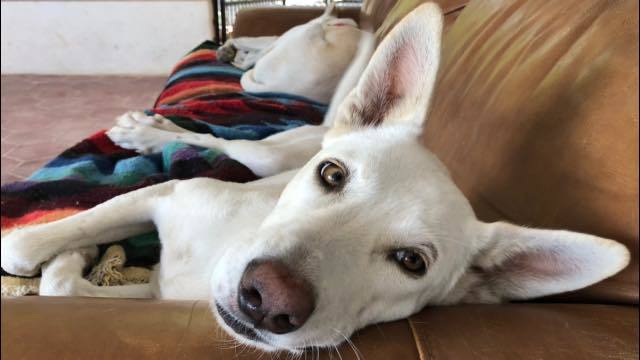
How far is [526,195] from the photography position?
1135 millimetres

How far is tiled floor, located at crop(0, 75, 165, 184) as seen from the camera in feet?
14.2

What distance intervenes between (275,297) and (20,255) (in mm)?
801

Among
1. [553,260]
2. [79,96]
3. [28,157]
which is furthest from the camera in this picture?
[79,96]

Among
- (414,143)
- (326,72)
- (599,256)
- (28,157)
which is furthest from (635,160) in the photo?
(28,157)

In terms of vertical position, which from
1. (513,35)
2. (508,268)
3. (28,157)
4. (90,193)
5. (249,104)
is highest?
(513,35)

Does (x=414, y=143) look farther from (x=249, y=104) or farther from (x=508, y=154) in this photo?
(x=249, y=104)

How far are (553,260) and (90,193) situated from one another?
1.32 m

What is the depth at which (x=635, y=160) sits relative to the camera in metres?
0.89

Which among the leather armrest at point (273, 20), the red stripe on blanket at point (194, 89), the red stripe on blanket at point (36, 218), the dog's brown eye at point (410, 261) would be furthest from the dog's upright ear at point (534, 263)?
the leather armrest at point (273, 20)

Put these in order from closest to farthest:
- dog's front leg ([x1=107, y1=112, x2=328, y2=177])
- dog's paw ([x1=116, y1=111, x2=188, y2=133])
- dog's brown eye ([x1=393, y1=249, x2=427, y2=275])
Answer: dog's brown eye ([x1=393, y1=249, x2=427, y2=275]) < dog's front leg ([x1=107, y1=112, x2=328, y2=177]) < dog's paw ([x1=116, y1=111, x2=188, y2=133])

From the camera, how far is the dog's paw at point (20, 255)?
1.27 meters

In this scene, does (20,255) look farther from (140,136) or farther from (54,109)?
(54,109)

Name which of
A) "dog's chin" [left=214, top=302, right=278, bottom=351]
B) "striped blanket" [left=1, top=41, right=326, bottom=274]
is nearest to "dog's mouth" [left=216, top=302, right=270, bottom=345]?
"dog's chin" [left=214, top=302, right=278, bottom=351]

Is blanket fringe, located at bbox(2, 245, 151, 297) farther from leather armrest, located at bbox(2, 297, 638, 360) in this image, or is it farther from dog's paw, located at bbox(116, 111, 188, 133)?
dog's paw, located at bbox(116, 111, 188, 133)
